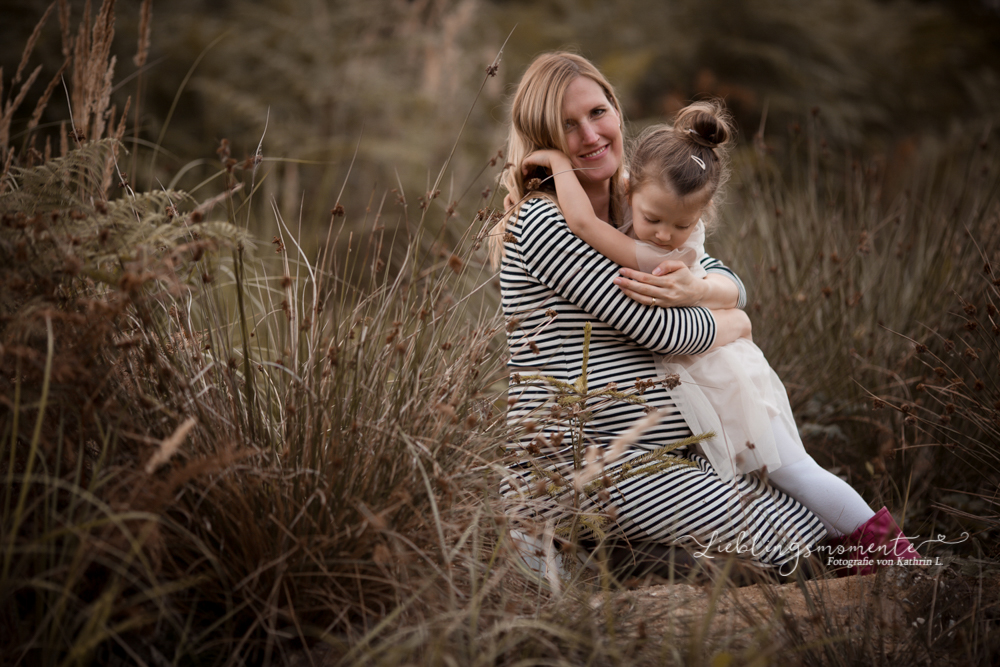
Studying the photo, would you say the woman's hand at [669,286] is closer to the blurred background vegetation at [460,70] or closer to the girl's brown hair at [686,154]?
the girl's brown hair at [686,154]

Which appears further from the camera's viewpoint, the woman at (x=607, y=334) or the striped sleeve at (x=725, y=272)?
the striped sleeve at (x=725, y=272)

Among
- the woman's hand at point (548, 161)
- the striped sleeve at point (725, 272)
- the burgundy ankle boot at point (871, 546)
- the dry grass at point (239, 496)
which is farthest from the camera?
the striped sleeve at point (725, 272)

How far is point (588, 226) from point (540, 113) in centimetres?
42

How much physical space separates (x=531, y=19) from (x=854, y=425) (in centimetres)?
724

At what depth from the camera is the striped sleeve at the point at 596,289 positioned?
2.05 metres

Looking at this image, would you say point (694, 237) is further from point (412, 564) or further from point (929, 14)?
point (929, 14)

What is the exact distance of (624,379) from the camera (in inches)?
83.7

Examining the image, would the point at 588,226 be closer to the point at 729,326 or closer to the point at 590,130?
the point at 590,130

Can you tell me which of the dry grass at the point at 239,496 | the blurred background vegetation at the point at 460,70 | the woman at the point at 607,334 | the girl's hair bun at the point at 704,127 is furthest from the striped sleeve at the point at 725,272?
the blurred background vegetation at the point at 460,70

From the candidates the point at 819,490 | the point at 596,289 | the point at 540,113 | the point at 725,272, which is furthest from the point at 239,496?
the point at 725,272

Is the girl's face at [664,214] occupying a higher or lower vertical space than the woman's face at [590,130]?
lower

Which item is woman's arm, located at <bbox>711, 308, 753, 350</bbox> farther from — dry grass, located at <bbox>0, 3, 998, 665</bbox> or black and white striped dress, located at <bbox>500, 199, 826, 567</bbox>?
dry grass, located at <bbox>0, 3, 998, 665</bbox>

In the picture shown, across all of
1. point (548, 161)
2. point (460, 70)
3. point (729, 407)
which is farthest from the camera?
point (460, 70)

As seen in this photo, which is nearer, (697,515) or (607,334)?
(697,515)
